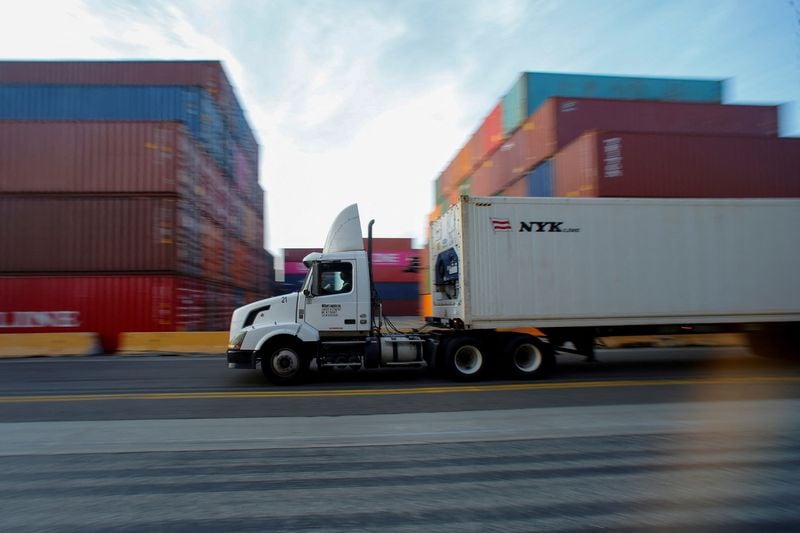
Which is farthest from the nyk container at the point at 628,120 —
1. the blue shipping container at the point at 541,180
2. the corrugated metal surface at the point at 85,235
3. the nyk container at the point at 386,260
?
the nyk container at the point at 386,260

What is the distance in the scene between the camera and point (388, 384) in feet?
28.6

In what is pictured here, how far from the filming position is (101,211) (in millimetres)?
15391

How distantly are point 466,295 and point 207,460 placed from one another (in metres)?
5.51

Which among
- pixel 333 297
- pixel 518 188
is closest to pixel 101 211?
pixel 333 297

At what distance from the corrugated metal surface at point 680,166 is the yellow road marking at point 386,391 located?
6289 mm

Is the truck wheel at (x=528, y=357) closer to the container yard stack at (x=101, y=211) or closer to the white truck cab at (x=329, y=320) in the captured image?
the white truck cab at (x=329, y=320)

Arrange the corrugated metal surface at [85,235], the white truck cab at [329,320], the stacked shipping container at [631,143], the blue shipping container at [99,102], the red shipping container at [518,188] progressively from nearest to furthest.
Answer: the white truck cab at [329,320]
the stacked shipping container at [631,143]
the corrugated metal surface at [85,235]
the red shipping container at [518,188]
the blue shipping container at [99,102]

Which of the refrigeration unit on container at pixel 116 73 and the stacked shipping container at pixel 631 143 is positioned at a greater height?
the refrigeration unit on container at pixel 116 73

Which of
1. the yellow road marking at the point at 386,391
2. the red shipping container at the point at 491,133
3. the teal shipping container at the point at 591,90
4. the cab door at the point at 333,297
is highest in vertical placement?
the teal shipping container at the point at 591,90

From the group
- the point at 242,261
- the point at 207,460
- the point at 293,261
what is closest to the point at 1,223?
the point at 242,261

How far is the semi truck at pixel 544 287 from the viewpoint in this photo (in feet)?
29.1

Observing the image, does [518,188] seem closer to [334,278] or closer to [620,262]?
[620,262]

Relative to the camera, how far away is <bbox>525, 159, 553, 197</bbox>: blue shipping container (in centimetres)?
1553

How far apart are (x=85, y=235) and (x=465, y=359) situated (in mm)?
13134
